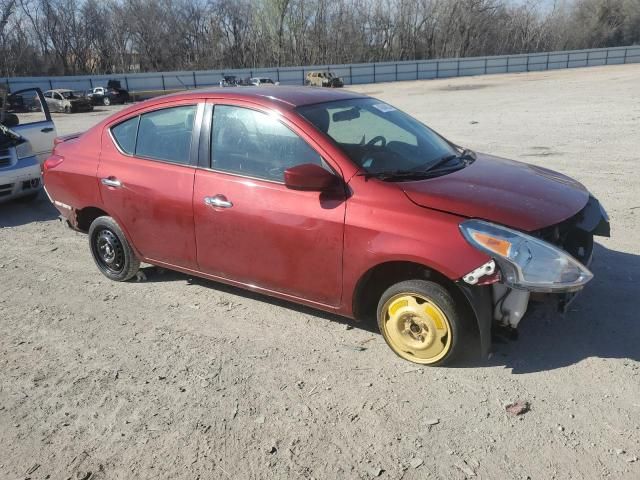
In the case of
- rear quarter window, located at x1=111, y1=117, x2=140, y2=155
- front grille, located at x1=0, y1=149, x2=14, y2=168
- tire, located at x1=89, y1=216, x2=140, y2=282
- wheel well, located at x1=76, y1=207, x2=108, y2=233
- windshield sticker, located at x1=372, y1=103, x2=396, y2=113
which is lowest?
tire, located at x1=89, y1=216, x2=140, y2=282

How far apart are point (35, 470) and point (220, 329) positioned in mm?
1557

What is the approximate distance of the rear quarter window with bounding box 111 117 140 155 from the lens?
454cm

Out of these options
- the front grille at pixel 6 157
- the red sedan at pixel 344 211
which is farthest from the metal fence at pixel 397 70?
the red sedan at pixel 344 211

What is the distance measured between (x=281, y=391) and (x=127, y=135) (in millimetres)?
2633

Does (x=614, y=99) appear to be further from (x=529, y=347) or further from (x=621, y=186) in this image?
(x=529, y=347)

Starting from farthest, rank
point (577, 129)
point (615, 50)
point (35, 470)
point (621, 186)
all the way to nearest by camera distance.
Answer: point (615, 50), point (577, 129), point (621, 186), point (35, 470)

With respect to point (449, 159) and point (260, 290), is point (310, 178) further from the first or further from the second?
point (449, 159)

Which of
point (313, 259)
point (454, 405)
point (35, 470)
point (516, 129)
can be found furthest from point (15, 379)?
point (516, 129)

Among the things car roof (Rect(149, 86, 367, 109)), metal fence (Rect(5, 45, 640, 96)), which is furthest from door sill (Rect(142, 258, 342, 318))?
metal fence (Rect(5, 45, 640, 96))

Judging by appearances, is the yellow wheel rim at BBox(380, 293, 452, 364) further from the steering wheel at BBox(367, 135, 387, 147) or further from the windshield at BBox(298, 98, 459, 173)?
the steering wheel at BBox(367, 135, 387, 147)

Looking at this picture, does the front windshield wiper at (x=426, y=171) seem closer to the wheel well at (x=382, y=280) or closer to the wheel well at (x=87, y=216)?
the wheel well at (x=382, y=280)

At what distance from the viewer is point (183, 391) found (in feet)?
10.8

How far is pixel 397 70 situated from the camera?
2055 inches

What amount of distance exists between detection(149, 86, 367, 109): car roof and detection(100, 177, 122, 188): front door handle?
2.39ft
